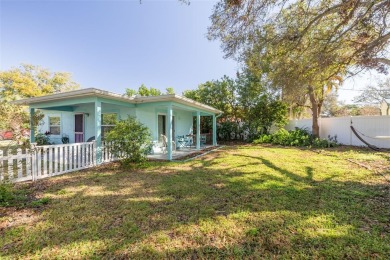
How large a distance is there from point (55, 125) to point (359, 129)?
61.2 ft

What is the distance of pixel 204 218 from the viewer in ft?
9.70

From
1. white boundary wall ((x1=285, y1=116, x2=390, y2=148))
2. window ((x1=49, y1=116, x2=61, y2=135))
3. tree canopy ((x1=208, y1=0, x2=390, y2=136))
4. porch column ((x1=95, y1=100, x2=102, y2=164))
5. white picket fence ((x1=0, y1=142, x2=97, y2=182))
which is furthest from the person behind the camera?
window ((x1=49, y1=116, x2=61, y2=135))

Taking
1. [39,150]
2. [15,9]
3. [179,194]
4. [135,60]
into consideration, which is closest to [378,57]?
[179,194]

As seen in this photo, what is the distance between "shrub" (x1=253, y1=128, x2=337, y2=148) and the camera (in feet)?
36.9

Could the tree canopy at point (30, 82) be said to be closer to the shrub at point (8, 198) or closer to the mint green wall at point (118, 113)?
the mint green wall at point (118, 113)

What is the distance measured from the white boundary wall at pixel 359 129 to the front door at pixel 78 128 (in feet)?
48.4

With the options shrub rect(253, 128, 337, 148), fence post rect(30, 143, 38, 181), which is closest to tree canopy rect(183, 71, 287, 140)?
shrub rect(253, 128, 337, 148)

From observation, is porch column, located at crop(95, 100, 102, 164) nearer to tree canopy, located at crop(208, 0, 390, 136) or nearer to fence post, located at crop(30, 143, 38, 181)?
fence post, located at crop(30, 143, 38, 181)

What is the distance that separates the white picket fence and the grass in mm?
494

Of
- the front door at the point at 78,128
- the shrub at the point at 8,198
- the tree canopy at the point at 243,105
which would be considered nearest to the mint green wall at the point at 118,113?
the front door at the point at 78,128

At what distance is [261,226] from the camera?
2701 mm

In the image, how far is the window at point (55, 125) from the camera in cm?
1109

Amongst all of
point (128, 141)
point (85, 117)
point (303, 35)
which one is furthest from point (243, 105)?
point (85, 117)

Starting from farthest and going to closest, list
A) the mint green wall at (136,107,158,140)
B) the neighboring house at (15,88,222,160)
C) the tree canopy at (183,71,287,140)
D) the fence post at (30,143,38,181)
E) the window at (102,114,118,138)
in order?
the tree canopy at (183,71,287,140) < the window at (102,114,118,138) < the mint green wall at (136,107,158,140) < the neighboring house at (15,88,222,160) < the fence post at (30,143,38,181)
